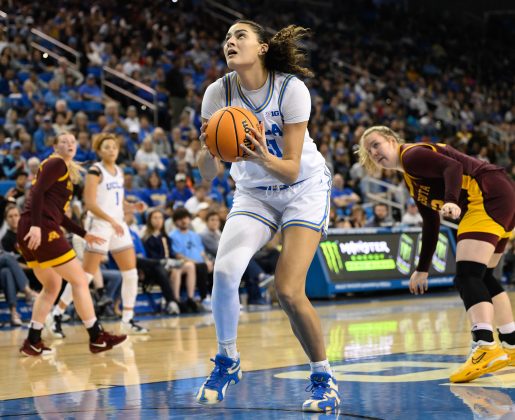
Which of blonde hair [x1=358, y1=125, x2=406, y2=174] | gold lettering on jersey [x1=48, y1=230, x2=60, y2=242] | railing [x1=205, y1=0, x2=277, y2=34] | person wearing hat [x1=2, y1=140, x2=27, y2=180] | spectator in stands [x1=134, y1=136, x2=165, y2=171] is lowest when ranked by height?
gold lettering on jersey [x1=48, y1=230, x2=60, y2=242]

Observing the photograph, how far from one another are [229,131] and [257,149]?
0.16m

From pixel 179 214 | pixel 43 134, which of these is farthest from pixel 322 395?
pixel 43 134

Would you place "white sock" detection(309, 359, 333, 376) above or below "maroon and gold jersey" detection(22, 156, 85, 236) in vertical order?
below

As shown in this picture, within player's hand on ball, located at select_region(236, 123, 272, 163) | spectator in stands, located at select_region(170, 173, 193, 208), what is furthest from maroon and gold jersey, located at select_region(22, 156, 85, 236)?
spectator in stands, located at select_region(170, 173, 193, 208)

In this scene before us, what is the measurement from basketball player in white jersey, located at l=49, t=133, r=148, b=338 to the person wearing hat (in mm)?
4290

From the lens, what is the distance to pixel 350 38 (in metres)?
28.5

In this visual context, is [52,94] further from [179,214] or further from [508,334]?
[508,334]

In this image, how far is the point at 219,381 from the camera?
177 inches

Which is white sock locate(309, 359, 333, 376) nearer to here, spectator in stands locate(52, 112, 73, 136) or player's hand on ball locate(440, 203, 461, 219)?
player's hand on ball locate(440, 203, 461, 219)

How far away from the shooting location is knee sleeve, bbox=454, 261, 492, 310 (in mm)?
5480

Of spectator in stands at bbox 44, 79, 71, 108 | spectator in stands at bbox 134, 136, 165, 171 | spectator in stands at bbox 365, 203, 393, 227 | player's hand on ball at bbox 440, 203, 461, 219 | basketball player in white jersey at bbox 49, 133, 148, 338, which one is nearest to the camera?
player's hand on ball at bbox 440, 203, 461, 219

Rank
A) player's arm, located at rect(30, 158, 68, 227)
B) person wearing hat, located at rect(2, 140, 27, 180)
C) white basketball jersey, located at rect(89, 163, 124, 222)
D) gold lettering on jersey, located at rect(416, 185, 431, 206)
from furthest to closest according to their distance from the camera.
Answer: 1. person wearing hat, located at rect(2, 140, 27, 180)
2. white basketball jersey, located at rect(89, 163, 124, 222)
3. player's arm, located at rect(30, 158, 68, 227)
4. gold lettering on jersey, located at rect(416, 185, 431, 206)

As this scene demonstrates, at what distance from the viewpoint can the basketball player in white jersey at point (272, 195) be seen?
4.52 metres

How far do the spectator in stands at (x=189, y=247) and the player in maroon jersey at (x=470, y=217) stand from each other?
6.72m
